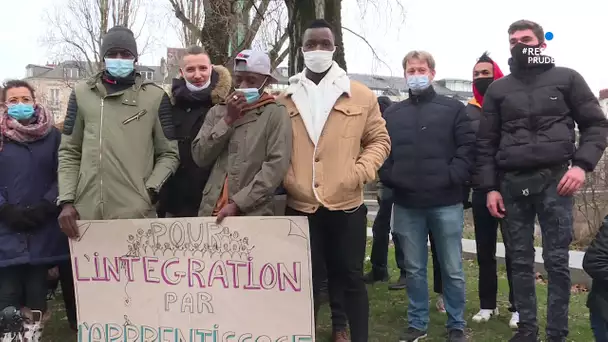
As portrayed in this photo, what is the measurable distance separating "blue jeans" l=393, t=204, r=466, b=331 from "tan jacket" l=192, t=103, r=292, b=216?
50.0 inches

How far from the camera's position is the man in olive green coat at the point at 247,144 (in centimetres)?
381

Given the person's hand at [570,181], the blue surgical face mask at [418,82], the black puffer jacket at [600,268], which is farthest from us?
the blue surgical face mask at [418,82]

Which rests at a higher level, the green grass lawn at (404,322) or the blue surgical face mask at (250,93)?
the blue surgical face mask at (250,93)

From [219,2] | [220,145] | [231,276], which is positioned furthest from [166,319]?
[219,2]

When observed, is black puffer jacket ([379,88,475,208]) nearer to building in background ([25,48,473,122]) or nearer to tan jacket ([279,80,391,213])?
building in background ([25,48,473,122])

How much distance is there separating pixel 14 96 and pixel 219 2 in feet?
21.5

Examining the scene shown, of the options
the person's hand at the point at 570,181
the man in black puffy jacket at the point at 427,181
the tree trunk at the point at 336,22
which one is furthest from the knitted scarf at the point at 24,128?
the person's hand at the point at 570,181

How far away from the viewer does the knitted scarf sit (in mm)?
4344

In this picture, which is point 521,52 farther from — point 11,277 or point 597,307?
point 11,277

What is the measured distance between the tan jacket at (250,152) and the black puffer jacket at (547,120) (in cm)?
158

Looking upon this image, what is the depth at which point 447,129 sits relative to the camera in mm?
4566

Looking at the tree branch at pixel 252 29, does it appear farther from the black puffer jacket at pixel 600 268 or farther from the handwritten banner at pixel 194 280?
the black puffer jacket at pixel 600 268

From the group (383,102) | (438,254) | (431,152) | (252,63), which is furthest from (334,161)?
(383,102)

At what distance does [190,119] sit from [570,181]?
8.87ft
